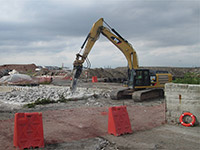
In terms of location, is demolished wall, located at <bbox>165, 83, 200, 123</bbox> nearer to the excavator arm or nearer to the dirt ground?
the dirt ground

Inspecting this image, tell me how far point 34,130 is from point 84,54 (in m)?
10.4

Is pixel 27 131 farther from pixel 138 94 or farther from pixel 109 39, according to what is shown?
pixel 109 39

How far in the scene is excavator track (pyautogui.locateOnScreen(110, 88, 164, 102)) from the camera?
539 inches

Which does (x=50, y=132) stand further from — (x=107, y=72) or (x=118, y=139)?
(x=107, y=72)

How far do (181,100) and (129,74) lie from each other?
8.12m

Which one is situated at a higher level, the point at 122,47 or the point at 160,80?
the point at 122,47

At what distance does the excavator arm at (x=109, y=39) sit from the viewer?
14954 mm

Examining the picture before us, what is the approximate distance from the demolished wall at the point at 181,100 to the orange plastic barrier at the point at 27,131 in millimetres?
4595

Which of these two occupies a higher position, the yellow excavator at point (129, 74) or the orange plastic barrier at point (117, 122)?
the yellow excavator at point (129, 74)

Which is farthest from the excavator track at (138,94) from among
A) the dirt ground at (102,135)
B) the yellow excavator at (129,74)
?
the dirt ground at (102,135)

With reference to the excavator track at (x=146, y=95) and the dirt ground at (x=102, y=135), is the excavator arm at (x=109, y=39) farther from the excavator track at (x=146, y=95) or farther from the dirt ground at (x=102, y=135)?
the dirt ground at (x=102, y=135)

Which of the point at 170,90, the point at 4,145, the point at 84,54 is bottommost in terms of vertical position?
the point at 4,145

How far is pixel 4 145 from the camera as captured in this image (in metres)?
A: 5.49

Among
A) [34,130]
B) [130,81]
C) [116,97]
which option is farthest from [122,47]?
[34,130]
